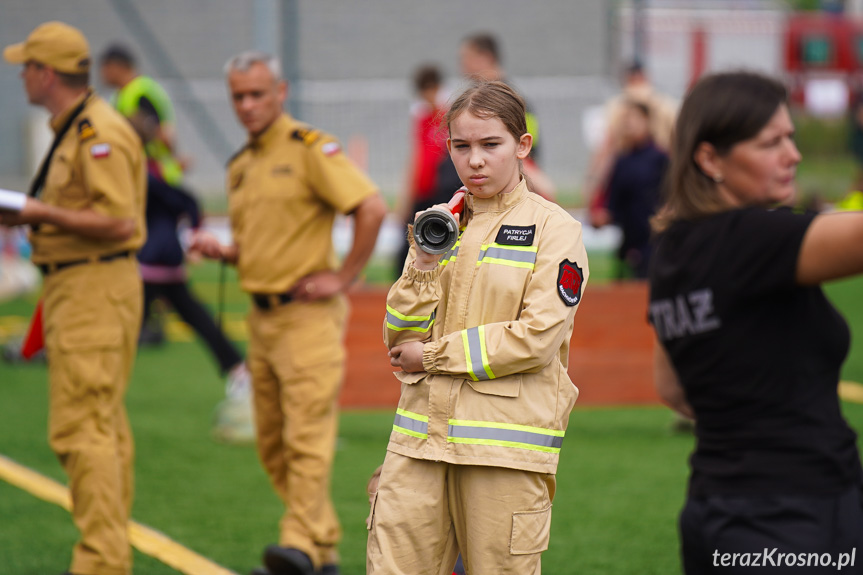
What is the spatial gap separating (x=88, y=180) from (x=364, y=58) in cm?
2193

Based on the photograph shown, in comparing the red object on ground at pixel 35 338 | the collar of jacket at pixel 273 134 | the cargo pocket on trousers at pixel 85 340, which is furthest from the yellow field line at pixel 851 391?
the red object on ground at pixel 35 338

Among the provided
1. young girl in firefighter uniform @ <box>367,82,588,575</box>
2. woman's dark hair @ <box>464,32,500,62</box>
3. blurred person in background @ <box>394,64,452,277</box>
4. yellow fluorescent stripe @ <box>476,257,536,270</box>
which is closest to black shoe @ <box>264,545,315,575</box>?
young girl in firefighter uniform @ <box>367,82,588,575</box>

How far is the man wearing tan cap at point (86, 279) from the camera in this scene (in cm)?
468

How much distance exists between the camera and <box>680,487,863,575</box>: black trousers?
236cm

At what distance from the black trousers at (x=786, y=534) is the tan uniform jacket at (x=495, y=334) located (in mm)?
767

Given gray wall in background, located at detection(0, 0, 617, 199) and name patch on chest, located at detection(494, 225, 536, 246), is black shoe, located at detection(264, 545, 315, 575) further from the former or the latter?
gray wall in background, located at detection(0, 0, 617, 199)

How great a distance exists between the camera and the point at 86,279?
4.76 metres

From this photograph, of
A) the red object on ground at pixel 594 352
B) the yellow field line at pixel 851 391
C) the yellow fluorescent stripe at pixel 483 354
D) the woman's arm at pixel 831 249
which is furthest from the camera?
the yellow field line at pixel 851 391

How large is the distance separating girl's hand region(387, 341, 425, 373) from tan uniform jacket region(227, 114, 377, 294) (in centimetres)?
200

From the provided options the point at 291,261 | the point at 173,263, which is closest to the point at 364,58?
the point at 173,263

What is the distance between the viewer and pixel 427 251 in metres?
3.00

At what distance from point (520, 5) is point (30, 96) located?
24.1 metres

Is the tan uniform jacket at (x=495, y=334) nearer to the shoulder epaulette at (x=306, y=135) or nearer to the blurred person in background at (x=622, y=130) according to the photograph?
the shoulder epaulette at (x=306, y=135)

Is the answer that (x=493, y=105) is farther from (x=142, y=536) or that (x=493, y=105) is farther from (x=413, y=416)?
(x=142, y=536)
